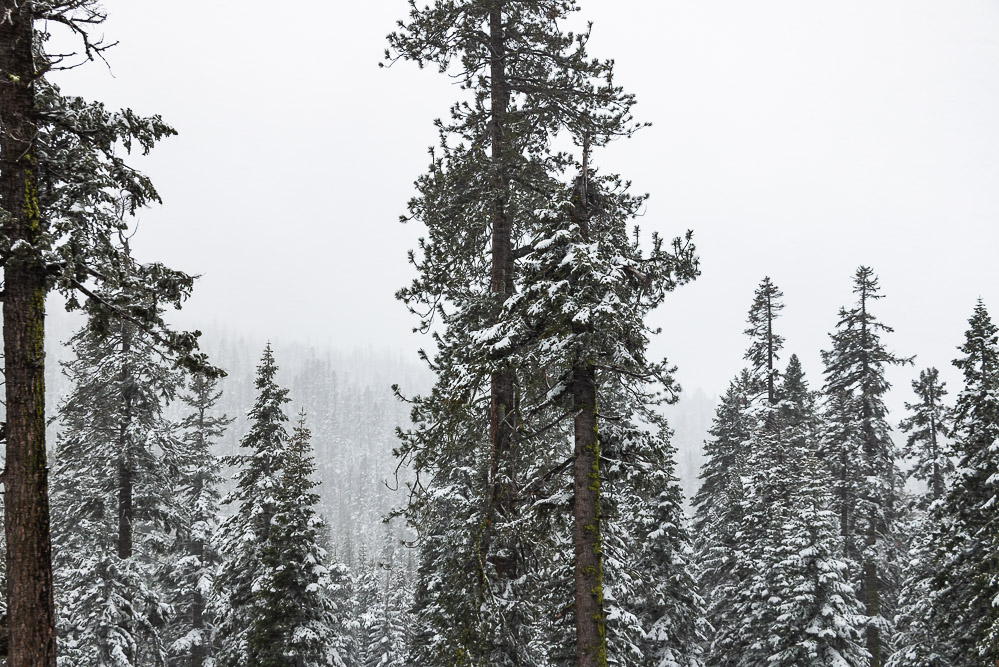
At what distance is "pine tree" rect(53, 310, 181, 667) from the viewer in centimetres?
1856

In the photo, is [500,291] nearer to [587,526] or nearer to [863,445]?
[587,526]

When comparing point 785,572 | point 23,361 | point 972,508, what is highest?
point 23,361

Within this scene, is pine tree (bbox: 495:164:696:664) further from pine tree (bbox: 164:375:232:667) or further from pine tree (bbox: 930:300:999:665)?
pine tree (bbox: 164:375:232:667)

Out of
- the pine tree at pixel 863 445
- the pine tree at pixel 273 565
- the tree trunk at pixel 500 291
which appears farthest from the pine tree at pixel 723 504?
the tree trunk at pixel 500 291

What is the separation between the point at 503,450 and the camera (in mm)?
12094

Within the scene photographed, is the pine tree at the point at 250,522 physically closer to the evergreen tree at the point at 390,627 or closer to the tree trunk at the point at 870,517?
the evergreen tree at the point at 390,627

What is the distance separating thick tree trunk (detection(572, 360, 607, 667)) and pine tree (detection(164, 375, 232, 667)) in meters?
19.5

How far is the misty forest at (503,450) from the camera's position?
7.16 meters

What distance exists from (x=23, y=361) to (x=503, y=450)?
25.2 ft

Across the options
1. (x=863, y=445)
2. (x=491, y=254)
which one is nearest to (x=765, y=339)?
(x=863, y=445)

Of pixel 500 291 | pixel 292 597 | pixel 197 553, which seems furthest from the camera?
pixel 197 553

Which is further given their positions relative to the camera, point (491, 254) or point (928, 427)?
point (928, 427)

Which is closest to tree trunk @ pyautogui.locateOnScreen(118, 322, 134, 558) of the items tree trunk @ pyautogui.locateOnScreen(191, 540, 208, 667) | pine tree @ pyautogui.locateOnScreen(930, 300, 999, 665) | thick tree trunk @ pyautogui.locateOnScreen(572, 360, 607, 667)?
tree trunk @ pyautogui.locateOnScreen(191, 540, 208, 667)

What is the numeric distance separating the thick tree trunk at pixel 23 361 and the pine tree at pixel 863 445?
29569 mm
